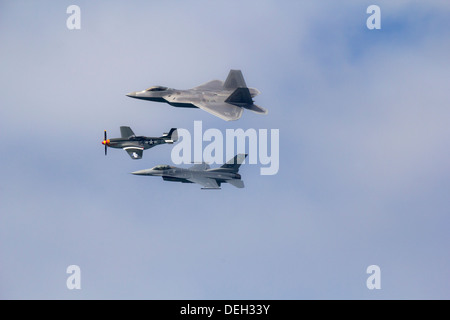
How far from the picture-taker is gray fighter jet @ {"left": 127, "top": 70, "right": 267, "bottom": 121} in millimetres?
135250

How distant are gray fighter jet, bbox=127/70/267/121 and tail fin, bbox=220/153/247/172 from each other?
869 cm

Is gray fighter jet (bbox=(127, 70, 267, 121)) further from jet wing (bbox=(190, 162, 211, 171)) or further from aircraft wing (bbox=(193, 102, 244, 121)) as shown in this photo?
jet wing (bbox=(190, 162, 211, 171))

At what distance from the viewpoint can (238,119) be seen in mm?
133875

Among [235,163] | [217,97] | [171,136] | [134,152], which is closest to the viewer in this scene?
[217,97]

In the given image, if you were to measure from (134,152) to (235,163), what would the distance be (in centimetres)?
1332

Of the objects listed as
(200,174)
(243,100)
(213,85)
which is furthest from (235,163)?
(243,100)

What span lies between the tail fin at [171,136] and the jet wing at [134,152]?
3.57 m

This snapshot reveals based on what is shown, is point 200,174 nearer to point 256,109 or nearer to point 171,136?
point 171,136

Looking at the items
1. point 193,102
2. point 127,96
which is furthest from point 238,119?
point 127,96

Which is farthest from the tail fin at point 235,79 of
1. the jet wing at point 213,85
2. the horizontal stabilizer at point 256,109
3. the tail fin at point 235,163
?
the tail fin at point 235,163

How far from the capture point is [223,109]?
135 meters

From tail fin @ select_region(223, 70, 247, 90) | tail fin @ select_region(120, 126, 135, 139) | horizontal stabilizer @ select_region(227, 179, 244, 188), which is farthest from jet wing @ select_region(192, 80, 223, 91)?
horizontal stabilizer @ select_region(227, 179, 244, 188)
